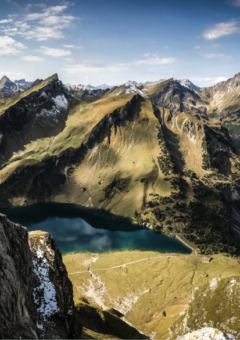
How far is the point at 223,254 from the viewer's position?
547 feet

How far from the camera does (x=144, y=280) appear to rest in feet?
428

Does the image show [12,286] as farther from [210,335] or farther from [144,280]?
[144,280]

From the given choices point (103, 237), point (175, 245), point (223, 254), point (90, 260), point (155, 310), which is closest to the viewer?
point (155, 310)

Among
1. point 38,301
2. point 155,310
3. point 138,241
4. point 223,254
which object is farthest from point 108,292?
point 223,254

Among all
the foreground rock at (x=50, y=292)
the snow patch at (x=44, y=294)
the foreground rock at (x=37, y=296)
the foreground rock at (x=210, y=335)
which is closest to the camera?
the foreground rock at (x=37, y=296)

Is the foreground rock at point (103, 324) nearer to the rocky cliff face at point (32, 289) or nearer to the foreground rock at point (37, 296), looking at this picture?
the foreground rock at point (37, 296)

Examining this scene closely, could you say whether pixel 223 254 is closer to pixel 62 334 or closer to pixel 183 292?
pixel 183 292

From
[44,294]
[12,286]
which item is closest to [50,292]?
[44,294]

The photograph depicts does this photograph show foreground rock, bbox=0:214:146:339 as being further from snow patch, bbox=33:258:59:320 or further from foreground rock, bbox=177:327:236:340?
foreground rock, bbox=177:327:236:340

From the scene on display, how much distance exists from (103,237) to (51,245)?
136 m

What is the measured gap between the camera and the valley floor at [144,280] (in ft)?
331

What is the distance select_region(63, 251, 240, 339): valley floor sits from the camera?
101 m

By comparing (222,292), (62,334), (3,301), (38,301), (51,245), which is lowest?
(222,292)

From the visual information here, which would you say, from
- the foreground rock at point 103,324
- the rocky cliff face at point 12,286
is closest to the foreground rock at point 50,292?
the rocky cliff face at point 12,286
